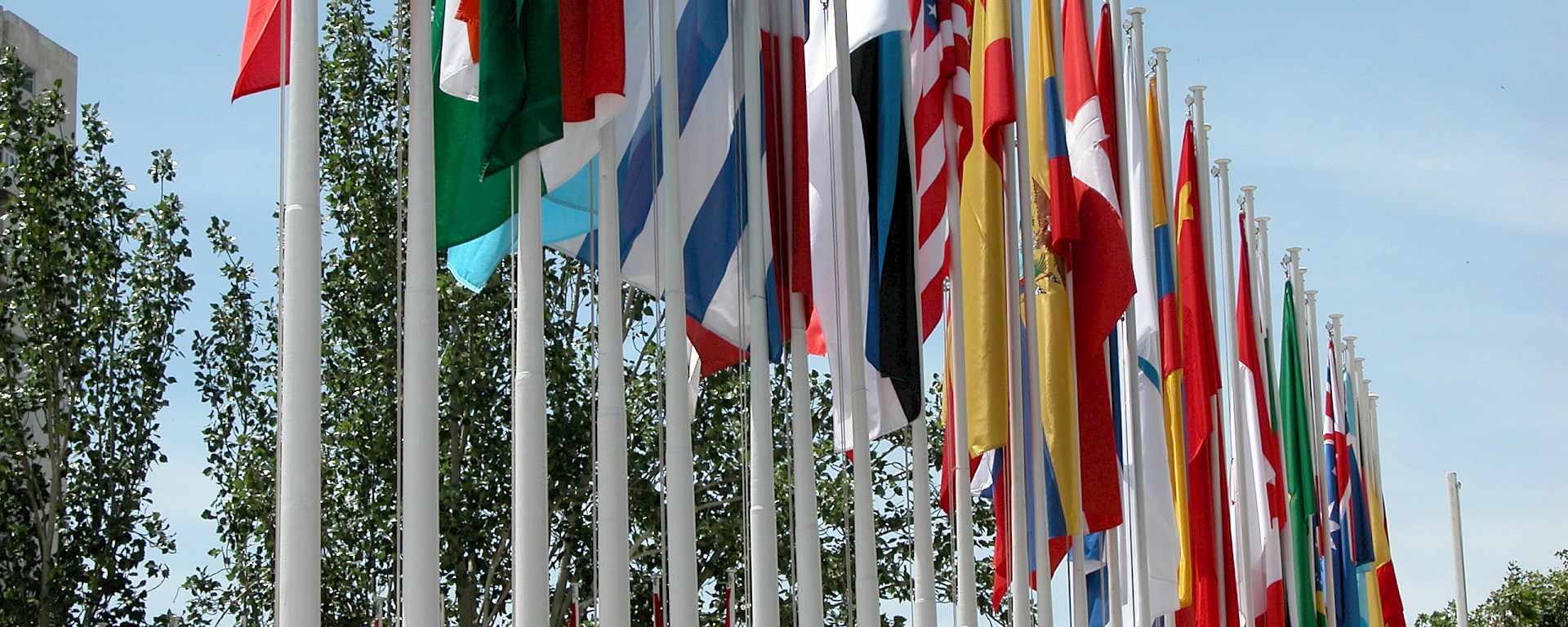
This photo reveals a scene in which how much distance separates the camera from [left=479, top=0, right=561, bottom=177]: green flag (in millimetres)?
8938

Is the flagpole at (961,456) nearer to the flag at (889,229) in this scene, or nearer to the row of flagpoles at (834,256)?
the row of flagpoles at (834,256)

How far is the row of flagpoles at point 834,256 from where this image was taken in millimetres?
8141

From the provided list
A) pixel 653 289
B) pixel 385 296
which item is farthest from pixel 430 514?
Answer: pixel 385 296

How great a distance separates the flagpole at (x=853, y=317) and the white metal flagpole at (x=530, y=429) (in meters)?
3.47

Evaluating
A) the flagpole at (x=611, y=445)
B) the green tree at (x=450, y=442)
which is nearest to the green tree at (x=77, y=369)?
the green tree at (x=450, y=442)

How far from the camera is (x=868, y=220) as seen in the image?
13.1 m

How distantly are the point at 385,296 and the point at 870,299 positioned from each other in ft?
33.6

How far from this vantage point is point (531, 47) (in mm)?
9359

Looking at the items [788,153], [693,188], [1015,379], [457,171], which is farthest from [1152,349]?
[457,171]

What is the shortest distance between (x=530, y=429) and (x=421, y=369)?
104cm

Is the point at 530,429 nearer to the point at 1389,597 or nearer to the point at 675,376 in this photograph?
the point at 675,376

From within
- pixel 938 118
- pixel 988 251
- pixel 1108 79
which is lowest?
pixel 988 251

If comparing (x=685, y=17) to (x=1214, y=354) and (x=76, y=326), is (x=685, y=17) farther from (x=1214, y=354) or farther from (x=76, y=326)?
(x=76, y=326)

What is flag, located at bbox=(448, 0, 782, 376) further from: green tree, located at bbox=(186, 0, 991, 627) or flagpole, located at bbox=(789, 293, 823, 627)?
green tree, located at bbox=(186, 0, 991, 627)
